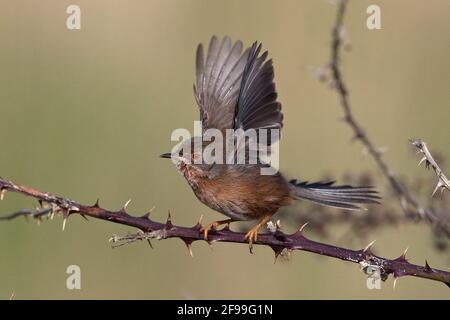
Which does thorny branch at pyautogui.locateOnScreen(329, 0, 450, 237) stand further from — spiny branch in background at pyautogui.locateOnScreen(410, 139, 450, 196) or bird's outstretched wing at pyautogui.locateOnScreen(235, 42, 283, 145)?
bird's outstretched wing at pyautogui.locateOnScreen(235, 42, 283, 145)

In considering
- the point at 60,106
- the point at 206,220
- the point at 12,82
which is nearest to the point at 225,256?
the point at 206,220

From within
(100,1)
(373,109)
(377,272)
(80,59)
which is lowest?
(377,272)

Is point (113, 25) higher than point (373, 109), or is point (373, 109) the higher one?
point (113, 25)

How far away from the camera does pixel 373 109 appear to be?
7.50 m

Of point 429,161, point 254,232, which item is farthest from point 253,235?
point 429,161

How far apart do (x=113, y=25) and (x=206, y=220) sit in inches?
120

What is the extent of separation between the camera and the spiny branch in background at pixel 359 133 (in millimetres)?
2279

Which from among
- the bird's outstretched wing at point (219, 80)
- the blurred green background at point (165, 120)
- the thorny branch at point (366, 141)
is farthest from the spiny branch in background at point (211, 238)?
the blurred green background at point (165, 120)

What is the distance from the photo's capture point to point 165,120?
7668 millimetres

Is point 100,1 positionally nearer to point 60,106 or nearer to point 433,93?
point 60,106

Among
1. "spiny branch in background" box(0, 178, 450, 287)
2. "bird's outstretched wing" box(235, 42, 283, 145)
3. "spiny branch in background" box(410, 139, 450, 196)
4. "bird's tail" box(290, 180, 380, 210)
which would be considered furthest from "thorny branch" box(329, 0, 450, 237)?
"bird's outstretched wing" box(235, 42, 283, 145)

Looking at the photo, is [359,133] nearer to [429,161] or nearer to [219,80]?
[429,161]

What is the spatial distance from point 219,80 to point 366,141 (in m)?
2.64

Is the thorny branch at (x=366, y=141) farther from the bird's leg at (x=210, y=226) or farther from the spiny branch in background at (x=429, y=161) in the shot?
the bird's leg at (x=210, y=226)
